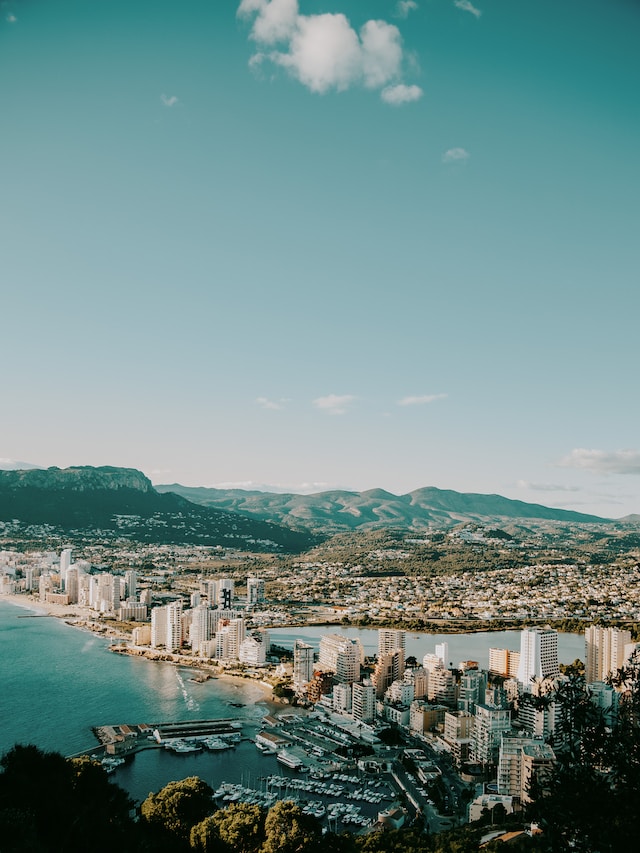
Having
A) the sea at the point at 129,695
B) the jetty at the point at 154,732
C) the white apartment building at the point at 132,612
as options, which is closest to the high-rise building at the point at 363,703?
the sea at the point at 129,695

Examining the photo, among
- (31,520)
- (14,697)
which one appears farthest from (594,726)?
(31,520)

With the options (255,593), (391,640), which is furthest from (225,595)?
(391,640)

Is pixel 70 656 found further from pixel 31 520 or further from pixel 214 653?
pixel 31 520

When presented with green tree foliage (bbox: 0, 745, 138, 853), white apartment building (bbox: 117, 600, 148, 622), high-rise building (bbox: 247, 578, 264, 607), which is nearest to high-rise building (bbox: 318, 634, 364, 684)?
green tree foliage (bbox: 0, 745, 138, 853)

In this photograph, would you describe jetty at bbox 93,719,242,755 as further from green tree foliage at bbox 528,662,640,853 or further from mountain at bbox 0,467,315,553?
mountain at bbox 0,467,315,553

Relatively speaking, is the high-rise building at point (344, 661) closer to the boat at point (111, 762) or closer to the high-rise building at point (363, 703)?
the high-rise building at point (363, 703)
